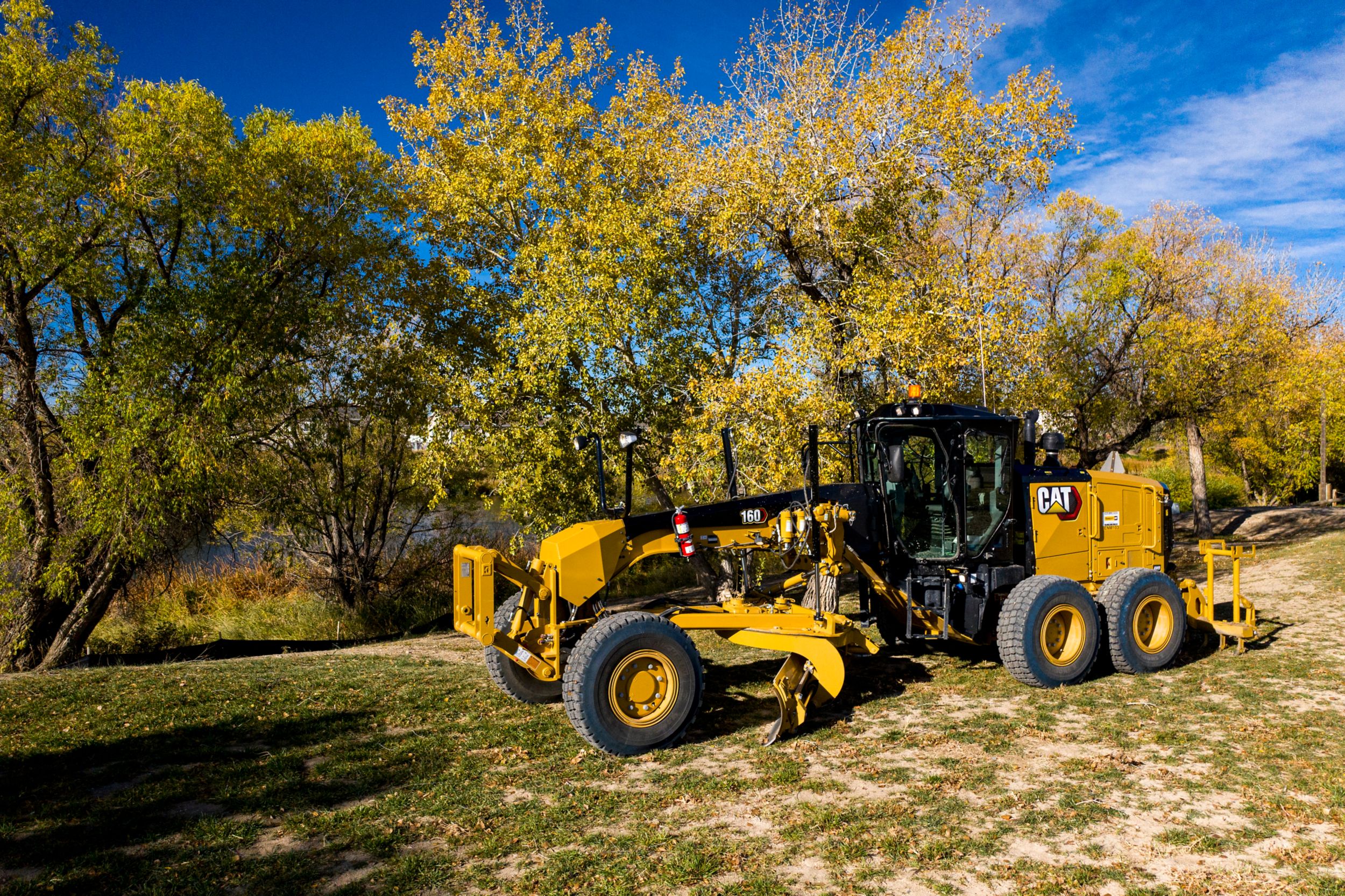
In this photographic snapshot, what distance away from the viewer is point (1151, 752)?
6004 mm

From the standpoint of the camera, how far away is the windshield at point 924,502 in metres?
8.17

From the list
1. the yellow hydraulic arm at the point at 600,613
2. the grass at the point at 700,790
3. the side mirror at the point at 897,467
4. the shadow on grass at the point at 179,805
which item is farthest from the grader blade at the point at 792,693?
the shadow on grass at the point at 179,805

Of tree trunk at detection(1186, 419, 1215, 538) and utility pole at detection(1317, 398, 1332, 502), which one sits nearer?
tree trunk at detection(1186, 419, 1215, 538)

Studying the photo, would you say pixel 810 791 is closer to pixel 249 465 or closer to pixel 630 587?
pixel 249 465

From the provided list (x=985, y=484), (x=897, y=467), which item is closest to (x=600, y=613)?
(x=897, y=467)

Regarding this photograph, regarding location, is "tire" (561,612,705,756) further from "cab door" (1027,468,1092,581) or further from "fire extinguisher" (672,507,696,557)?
"cab door" (1027,468,1092,581)

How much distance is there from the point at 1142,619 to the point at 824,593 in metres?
3.44

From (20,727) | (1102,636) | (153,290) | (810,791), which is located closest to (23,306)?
(153,290)

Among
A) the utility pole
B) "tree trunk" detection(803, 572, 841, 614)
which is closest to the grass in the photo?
"tree trunk" detection(803, 572, 841, 614)

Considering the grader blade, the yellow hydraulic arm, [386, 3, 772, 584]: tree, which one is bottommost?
the grader blade

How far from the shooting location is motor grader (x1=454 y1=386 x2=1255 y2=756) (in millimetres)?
6289

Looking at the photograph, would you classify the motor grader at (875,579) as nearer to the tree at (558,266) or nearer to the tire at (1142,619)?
the tire at (1142,619)

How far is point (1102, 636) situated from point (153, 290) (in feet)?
45.2

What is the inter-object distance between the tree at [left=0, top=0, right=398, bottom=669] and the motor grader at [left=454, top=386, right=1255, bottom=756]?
25.3ft
